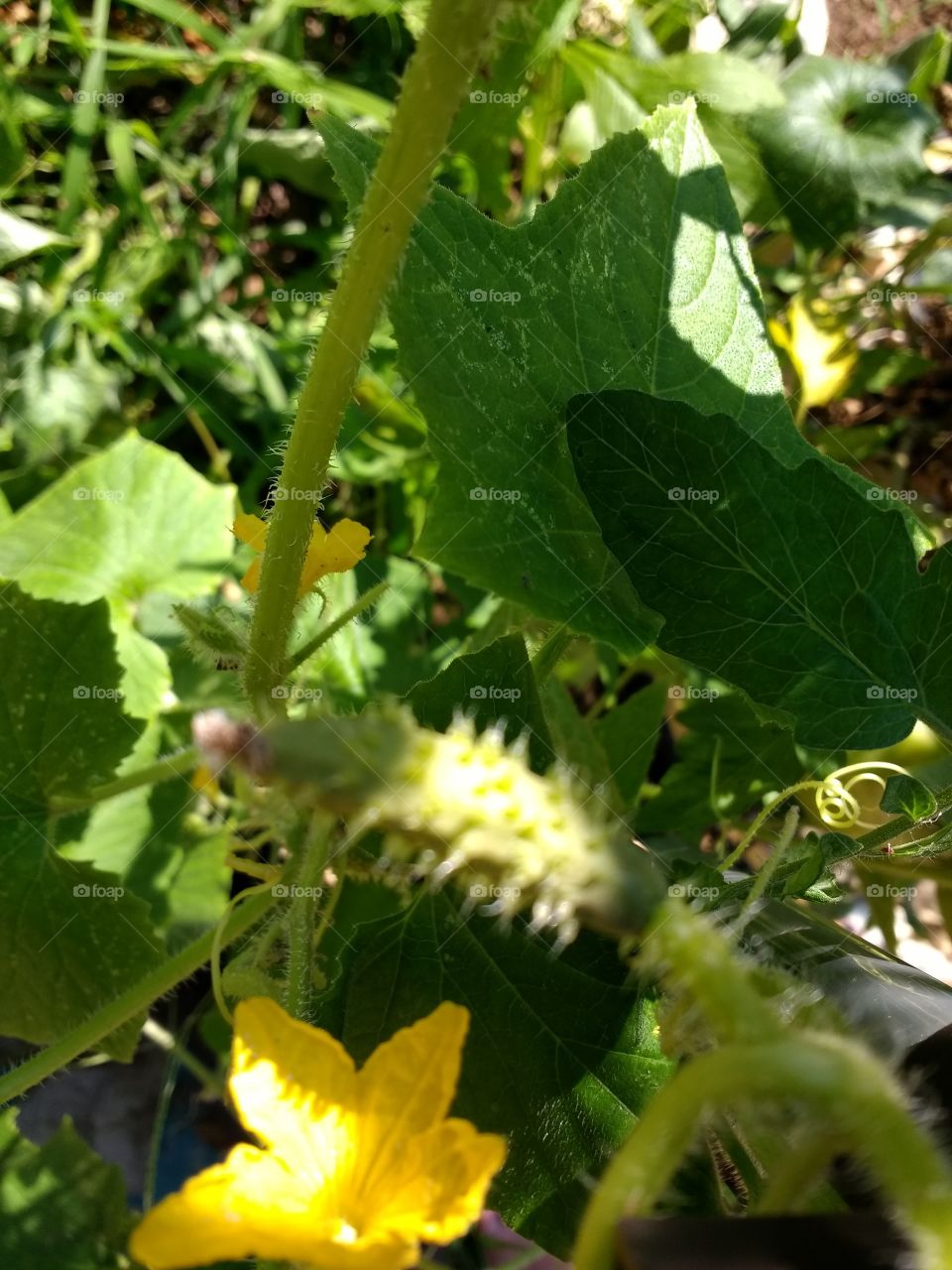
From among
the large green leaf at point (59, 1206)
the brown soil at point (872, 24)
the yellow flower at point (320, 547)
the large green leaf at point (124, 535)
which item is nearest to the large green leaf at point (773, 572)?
the yellow flower at point (320, 547)

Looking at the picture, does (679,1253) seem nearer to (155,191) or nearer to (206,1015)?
(206,1015)

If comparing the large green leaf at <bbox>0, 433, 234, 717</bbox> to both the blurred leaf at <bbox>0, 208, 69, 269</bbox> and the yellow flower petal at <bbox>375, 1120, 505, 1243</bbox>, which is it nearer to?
the blurred leaf at <bbox>0, 208, 69, 269</bbox>

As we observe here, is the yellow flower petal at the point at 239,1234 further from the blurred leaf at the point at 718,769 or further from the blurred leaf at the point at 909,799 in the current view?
the blurred leaf at the point at 718,769

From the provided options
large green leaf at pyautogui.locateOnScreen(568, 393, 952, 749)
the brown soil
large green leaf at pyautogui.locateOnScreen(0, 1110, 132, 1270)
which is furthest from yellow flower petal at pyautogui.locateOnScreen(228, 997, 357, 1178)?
the brown soil

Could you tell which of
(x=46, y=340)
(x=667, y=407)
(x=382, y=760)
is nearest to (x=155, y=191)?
(x=46, y=340)

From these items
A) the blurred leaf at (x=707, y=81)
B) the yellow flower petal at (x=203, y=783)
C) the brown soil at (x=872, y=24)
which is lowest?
the yellow flower petal at (x=203, y=783)

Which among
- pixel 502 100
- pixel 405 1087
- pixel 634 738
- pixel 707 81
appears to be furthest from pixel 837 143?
pixel 405 1087
